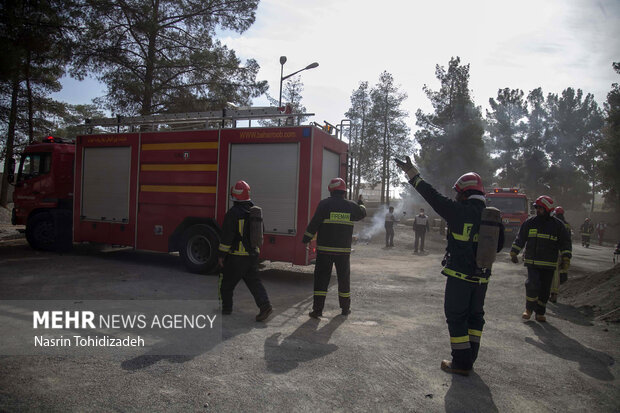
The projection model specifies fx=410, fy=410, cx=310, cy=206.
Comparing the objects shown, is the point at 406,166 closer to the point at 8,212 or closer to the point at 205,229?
the point at 205,229

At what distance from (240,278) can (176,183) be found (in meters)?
4.10

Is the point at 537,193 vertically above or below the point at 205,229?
above

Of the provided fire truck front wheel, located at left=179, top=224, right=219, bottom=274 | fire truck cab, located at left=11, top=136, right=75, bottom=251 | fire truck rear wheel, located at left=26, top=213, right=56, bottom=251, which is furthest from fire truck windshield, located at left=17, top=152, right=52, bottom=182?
fire truck front wheel, located at left=179, top=224, right=219, bottom=274

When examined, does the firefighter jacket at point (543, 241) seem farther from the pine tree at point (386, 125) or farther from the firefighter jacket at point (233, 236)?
the pine tree at point (386, 125)

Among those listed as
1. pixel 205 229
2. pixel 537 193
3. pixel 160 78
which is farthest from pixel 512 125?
pixel 205 229

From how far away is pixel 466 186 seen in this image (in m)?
4.17

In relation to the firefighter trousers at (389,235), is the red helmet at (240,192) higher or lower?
higher

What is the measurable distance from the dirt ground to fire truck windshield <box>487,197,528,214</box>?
1161cm

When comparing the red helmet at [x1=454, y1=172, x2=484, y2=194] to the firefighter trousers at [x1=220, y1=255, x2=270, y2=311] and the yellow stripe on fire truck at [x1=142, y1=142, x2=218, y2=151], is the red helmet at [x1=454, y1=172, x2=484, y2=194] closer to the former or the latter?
the firefighter trousers at [x1=220, y1=255, x2=270, y2=311]

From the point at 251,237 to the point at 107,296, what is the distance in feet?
8.61

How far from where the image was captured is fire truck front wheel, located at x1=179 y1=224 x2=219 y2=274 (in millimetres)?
8297

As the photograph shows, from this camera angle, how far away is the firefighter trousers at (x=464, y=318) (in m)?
3.86

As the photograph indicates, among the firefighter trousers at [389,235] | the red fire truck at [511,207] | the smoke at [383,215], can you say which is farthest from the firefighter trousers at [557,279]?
the smoke at [383,215]

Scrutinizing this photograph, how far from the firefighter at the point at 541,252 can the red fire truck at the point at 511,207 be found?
12.6 m
